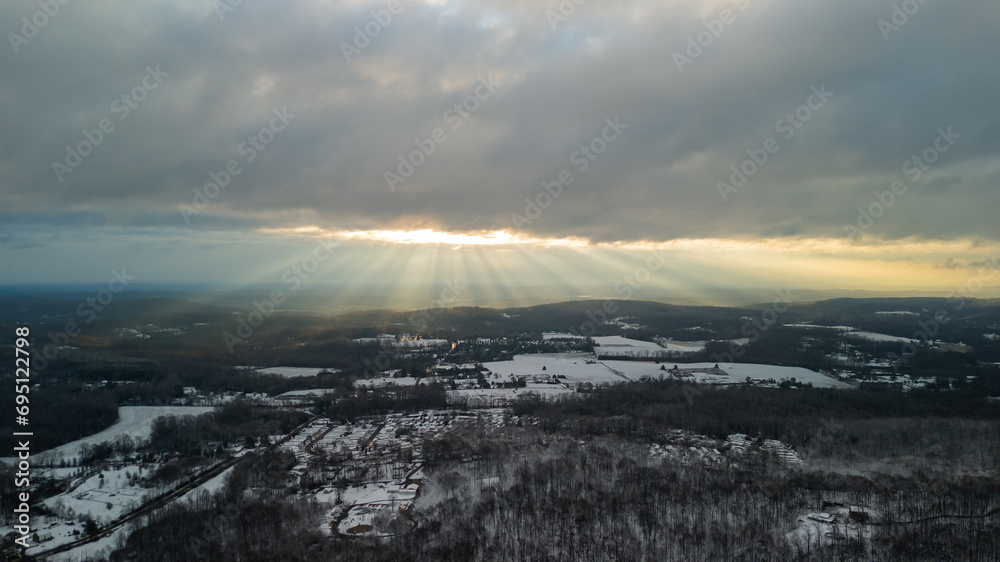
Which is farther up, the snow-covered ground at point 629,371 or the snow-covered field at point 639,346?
the snow-covered field at point 639,346

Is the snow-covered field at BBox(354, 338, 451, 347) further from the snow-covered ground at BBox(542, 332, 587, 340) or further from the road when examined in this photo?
the road

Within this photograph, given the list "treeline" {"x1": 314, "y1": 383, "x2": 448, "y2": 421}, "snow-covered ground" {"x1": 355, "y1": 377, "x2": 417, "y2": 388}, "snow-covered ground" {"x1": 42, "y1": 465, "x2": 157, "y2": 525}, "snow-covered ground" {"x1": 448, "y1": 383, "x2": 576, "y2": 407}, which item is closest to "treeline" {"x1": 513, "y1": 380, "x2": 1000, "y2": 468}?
"snow-covered ground" {"x1": 448, "y1": 383, "x2": 576, "y2": 407}

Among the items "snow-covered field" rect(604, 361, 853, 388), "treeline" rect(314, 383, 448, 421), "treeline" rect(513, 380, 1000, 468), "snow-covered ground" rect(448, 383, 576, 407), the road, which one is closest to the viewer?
the road

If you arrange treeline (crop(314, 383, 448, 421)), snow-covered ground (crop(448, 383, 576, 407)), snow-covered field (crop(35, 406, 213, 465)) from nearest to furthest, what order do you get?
snow-covered field (crop(35, 406, 213, 465)), treeline (crop(314, 383, 448, 421)), snow-covered ground (crop(448, 383, 576, 407))

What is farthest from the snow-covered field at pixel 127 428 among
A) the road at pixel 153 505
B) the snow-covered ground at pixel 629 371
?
the snow-covered ground at pixel 629 371

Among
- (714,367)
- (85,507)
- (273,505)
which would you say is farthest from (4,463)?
(714,367)

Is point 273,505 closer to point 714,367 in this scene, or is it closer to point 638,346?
point 714,367

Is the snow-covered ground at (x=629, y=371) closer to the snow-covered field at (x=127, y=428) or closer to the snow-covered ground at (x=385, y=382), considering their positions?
the snow-covered ground at (x=385, y=382)

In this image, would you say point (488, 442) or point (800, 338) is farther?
point (800, 338)
